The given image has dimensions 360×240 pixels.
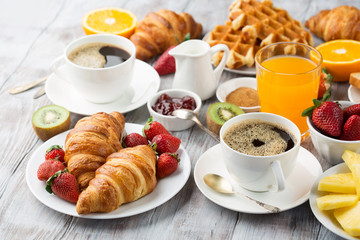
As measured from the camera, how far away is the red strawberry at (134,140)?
6.48 feet

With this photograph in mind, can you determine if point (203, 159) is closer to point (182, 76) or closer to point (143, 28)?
point (182, 76)

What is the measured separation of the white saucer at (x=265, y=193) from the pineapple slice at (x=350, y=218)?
154mm

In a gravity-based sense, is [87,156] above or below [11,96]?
above

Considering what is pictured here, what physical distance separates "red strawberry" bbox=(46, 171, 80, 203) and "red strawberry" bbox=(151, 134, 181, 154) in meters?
0.34

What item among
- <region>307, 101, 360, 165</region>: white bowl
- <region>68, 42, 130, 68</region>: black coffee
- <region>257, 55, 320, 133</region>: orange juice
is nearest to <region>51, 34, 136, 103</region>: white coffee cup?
<region>68, 42, 130, 68</region>: black coffee

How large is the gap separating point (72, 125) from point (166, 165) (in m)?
0.65

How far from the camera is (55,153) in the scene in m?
1.92

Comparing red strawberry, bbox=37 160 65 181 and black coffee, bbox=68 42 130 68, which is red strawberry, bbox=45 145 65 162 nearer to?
red strawberry, bbox=37 160 65 181

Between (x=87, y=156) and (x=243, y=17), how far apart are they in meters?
1.24

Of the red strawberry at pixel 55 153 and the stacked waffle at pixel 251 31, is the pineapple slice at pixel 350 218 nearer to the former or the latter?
the red strawberry at pixel 55 153

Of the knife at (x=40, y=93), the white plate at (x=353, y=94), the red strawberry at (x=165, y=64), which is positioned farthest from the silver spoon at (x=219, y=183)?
the knife at (x=40, y=93)

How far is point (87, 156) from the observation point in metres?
1.81

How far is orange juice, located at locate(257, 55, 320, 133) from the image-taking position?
2059 millimetres

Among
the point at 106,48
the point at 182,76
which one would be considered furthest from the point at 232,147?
the point at 106,48
